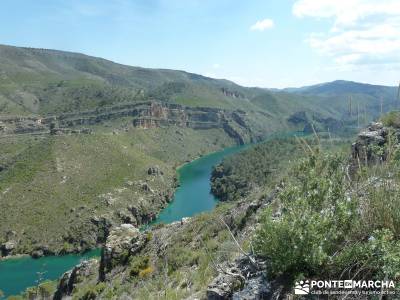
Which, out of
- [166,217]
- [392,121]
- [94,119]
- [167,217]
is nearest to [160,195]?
[166,217]

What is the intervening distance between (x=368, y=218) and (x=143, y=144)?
154418 millimetres

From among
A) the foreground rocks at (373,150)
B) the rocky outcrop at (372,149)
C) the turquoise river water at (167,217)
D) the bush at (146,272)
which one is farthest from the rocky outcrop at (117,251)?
the foreground rocks at (373,150)

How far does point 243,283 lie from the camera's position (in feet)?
18.9

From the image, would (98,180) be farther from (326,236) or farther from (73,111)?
(326,236)

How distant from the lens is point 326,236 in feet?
16.5

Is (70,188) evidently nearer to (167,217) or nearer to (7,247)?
(7,247)

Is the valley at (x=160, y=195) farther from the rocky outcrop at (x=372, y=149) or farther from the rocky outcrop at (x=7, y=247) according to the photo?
the rocky outcrop at (x=7, y=247)

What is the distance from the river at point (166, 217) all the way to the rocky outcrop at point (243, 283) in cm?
2809

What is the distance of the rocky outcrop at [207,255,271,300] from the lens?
5.35m

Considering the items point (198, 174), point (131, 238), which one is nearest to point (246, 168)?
point (198, 174)

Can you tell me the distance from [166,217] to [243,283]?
91976mm

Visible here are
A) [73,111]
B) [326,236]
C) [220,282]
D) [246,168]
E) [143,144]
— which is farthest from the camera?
[73,111]

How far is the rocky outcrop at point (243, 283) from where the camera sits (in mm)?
5351

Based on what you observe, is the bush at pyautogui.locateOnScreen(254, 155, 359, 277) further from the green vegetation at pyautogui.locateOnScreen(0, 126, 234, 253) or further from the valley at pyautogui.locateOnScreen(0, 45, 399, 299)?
the green vegetation at pyautogui.locateOnScreen(0, 126, 234, 253)
